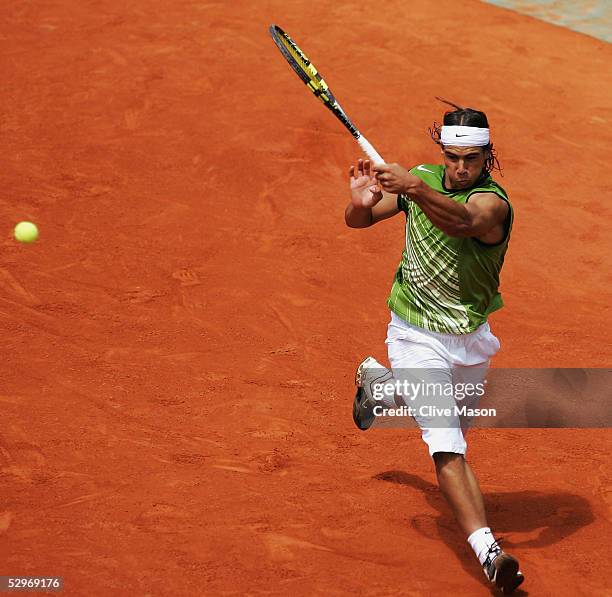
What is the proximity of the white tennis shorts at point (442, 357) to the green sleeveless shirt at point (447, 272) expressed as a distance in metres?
0.07

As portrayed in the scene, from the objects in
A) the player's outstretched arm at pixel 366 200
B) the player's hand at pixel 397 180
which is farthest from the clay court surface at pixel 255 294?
the player's hand at pixel 397 180

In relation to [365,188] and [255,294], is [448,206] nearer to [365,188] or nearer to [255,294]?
[365,188]

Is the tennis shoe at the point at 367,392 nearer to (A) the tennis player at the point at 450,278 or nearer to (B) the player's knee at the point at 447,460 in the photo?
(A) the tennis player at the point at 450,278

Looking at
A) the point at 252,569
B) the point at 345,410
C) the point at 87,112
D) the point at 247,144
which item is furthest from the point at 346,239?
the point at 252,569

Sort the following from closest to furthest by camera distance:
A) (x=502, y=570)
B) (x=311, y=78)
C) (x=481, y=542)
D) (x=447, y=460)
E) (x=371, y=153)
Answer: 1. (x=502, y=570)
2. (x=481, y=542)
3. (x=447, y=460)
4. (x=371, y=153)
5. (x=311, y=78)

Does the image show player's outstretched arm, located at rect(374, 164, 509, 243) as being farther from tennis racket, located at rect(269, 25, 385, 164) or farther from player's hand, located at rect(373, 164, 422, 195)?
tennis racket, located at rect(269, 25, 385, 164)

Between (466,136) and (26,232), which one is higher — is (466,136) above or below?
above

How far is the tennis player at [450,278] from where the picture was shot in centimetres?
523

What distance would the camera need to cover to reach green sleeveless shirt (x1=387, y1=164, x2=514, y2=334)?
5504 mm

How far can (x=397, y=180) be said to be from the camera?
5.22 meters

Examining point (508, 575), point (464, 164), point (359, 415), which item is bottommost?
point (359, 415)

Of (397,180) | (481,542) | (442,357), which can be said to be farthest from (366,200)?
(481,542)

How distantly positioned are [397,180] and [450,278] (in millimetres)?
659

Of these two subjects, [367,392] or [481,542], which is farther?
[367,392]
